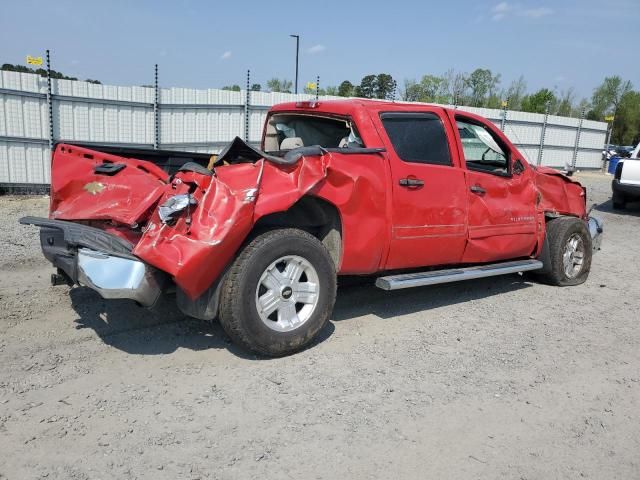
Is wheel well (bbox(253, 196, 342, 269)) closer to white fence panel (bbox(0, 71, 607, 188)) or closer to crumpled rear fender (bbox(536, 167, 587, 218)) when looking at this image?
crumpled rear fender (bbox(536, 167, 587, 218))

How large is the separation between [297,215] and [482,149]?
251cm

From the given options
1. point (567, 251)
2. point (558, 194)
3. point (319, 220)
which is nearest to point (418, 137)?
point (319, 220)

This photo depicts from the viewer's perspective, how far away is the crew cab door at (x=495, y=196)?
527 centimetres

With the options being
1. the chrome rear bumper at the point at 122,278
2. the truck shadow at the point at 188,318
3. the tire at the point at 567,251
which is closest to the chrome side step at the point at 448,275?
the tire at the point at 567,251

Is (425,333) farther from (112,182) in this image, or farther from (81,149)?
(81,149)

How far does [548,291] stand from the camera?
6.25m

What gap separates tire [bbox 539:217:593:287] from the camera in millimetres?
6156

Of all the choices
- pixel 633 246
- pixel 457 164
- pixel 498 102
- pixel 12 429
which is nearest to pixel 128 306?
pixel 12 429

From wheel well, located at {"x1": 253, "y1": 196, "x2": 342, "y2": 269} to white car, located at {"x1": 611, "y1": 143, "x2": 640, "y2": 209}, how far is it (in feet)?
36.1

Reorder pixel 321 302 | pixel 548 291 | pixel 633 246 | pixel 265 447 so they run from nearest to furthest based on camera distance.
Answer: pixel 265 447
pixel 321 302
pixel 548 291
pixel 633 246

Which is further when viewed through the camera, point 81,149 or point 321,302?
→ point 81,149

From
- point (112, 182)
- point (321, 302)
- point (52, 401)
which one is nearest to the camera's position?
point (52, 401)

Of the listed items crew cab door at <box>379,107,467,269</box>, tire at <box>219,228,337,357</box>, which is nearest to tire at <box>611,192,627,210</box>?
crew cab door at <box>379,107,467,269</box>

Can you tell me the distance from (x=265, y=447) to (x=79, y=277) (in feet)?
5.87
